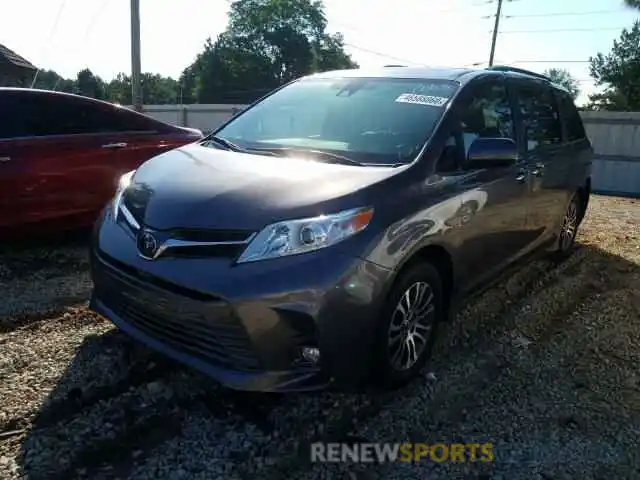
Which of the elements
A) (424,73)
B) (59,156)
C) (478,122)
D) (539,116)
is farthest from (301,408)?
(59,156)

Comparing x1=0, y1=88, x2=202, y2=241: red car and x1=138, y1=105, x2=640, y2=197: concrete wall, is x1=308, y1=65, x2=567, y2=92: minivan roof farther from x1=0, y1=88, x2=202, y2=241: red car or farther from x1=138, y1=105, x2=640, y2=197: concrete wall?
x1=138, y1=105, x2=640, y2=197: concrete wall

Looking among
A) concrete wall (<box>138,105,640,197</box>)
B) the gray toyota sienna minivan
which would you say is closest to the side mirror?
the gray toyota sienna minivan

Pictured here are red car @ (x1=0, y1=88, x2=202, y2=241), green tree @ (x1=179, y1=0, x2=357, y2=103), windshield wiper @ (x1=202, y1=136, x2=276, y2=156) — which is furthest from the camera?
green tree @ (x1=179, y1=0, x2=357, y2=103)

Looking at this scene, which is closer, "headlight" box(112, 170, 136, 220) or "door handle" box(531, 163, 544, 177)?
"headlight" box(112, 170, 136, 220)

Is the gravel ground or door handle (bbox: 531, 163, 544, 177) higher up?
door handle (bbox: 531, 163, 544, 177)

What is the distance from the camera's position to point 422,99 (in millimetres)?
3373

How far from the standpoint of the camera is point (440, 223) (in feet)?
9.65

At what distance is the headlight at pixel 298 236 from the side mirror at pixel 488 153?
107 cm

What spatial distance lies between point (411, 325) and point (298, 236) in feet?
2.87

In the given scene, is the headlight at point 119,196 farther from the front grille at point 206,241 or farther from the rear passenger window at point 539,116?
the rear passenger window at point 539,116

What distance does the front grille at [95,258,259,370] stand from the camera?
7.66 ft

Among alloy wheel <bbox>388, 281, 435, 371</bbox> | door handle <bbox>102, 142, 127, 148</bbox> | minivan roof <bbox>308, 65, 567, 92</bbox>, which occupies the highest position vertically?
minivan roof <bbox>308, 65, 567, 92</bbox>

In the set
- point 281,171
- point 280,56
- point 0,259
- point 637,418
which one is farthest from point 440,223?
point 280,56

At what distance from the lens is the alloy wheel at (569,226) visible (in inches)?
206
